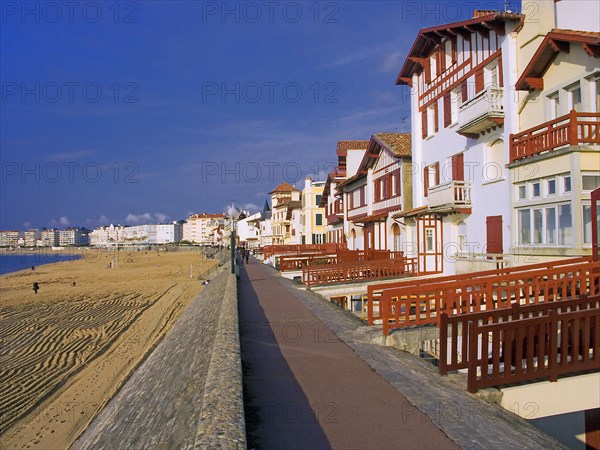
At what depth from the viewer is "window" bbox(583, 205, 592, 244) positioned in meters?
12.0

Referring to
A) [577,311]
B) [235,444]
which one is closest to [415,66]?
[577,311]

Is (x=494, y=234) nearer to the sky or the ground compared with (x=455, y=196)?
nearer to the ground

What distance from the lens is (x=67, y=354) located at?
19.2m

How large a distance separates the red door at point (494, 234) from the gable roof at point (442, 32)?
623 centimetres

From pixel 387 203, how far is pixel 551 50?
14.6 metres

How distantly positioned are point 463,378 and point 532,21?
41.2 feet

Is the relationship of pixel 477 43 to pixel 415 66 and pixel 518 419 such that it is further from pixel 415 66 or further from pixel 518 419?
pixel 518 419

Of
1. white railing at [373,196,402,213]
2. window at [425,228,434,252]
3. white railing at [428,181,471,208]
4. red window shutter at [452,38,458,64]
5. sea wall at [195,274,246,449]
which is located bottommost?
sea wall at [195,274,246,449]

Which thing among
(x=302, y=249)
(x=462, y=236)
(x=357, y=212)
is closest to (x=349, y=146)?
(x=357, y=212)

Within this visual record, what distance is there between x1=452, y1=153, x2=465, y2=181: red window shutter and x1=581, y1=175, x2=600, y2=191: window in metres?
7.68

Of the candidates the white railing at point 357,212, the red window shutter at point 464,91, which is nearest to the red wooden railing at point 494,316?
the red window shutter at point 464,91

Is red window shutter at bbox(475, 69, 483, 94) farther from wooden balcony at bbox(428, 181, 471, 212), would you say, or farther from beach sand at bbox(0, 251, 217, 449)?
beach sand at bbox(0, 251, 217, 449)

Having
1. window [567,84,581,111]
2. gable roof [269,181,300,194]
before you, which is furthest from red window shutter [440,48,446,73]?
gable roof [269,181,300,194]

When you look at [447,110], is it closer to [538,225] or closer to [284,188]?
[538,225]
